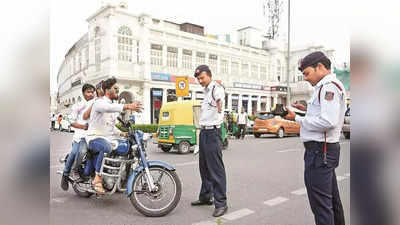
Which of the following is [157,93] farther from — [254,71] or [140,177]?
A: [140,177]

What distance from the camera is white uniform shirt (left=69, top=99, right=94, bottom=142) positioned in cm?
374

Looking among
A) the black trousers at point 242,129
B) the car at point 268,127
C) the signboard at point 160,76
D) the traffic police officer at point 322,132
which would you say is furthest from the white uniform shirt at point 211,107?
the black trousers at point 242,129

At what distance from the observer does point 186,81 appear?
5984 millimetres

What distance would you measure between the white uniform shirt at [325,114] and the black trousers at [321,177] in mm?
59

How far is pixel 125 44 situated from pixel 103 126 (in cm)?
286

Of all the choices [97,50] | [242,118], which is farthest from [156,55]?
[242,118]

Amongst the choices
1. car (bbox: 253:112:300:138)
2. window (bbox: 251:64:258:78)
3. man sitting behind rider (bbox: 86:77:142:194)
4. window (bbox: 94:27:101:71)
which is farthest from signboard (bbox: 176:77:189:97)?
car (bbox: 253:112:300:138)

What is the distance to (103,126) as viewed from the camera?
3.47 m

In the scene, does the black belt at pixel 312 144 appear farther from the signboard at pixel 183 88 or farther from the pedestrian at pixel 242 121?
the pedestrian at pixel 242 121

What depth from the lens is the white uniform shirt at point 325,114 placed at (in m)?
1.93

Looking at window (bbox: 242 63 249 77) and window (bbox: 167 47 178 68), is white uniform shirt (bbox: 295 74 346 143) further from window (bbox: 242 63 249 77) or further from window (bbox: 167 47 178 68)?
window (bbox: 167 47 178 68)
